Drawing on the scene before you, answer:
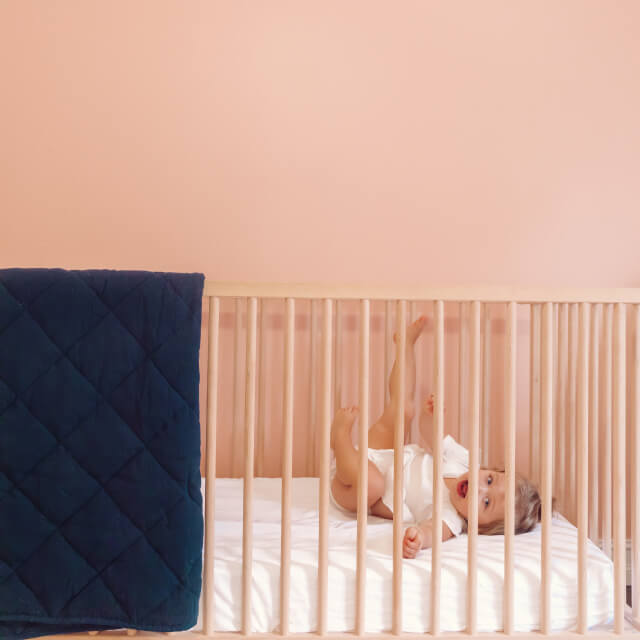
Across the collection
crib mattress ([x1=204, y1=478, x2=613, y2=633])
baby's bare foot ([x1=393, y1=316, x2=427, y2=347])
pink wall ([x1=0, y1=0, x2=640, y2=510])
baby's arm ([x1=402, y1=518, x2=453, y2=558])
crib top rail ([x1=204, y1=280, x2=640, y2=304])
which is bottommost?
crib mattress ([x1=204, y1=478, x2=613, y2=633])

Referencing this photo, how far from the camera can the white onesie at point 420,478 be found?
1336 millimetres

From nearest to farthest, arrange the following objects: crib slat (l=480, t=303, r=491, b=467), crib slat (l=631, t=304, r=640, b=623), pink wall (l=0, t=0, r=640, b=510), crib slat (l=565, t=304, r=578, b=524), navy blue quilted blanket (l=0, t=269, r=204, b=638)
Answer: navy blue quilted blanket (l=0, t=269, r=204, b=638) → crib slat (l=631, t=304, r=640, b=623) → crib slat (l=565, t=304, r=578, b=524) → crib slat (l=480, t=303, r=491, b=467) → pink wall (l=0, t=0, r=640, b=510)

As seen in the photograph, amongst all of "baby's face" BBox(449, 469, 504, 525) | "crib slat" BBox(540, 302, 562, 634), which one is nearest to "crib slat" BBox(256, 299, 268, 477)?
"baby's face" BBox(449, 469, 504, 525)

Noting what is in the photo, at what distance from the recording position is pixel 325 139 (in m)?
1.81

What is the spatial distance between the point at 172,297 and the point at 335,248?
0.84 meters

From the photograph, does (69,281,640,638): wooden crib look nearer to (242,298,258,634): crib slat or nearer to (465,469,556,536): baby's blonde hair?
(242,298,258,634): crib slat

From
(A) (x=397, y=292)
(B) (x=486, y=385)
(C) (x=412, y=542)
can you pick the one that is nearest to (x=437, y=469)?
(C) (x=412, y=542)

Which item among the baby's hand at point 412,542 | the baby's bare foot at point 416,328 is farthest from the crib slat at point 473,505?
the baby's bare foot at point 416,328

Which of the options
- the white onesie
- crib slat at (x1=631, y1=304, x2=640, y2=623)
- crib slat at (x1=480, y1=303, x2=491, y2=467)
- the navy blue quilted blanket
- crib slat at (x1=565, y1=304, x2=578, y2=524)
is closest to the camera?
the navy blue quilted blanket

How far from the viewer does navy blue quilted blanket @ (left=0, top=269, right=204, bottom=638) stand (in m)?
1.02

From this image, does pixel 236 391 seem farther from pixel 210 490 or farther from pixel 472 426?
pixel 472 426

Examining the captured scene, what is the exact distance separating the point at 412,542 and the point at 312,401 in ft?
2.12

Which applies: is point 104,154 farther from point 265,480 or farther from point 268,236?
point 265,480

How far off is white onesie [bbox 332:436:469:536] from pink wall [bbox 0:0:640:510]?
55 centimetres
